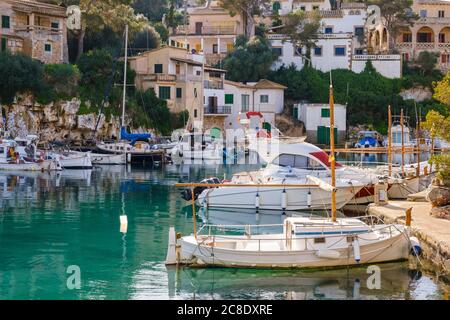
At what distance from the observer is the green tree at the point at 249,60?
8606 cm

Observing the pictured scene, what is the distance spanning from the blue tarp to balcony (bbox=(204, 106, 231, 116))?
45.2ft

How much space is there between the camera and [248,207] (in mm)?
39750

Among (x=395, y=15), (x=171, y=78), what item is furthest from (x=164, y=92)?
(x=395, y=15)

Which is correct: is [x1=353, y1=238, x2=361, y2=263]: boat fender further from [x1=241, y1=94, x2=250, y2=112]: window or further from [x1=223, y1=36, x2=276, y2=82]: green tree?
[x1=223, y1=36, x2=276, y2=82]: green tree

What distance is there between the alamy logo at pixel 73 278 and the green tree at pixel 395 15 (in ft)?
226

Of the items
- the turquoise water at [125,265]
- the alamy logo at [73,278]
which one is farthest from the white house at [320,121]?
the alamy logo at [73,278]

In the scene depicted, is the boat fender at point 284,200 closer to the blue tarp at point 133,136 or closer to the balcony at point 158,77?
the blue tarp at point 133,136

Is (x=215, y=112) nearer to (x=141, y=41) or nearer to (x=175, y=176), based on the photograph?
(x=141, y=41)

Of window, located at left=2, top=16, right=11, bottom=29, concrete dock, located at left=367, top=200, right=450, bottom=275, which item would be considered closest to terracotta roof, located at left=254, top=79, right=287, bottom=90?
window, located at left=2, top=16, right=11, bottom=29

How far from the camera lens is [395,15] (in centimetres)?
9069

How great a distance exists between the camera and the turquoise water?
23.7m
